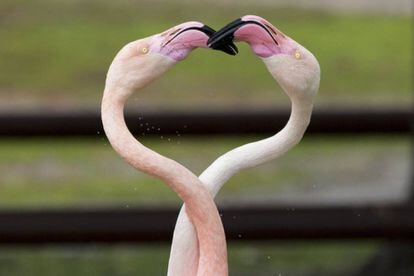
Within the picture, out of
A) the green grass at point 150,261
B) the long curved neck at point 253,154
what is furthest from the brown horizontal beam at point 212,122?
the long curved neck at point 253,154

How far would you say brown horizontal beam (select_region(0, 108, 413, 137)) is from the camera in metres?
4.74

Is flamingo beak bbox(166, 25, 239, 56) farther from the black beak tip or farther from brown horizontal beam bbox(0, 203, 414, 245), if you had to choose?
brown horizontal beam bbox(0, 203, 414, 245)

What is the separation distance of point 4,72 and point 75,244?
7.05 m

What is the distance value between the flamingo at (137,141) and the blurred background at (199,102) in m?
3.30

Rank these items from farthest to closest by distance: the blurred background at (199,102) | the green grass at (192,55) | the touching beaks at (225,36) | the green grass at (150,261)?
the green grass at (192,55) < the blurred background at (199,102) < the green grass at (150,261) < the touching beaks at (225,36)

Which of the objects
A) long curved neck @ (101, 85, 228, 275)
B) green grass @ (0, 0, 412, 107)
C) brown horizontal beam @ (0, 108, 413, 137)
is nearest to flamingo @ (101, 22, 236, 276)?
long curved neck @ (101, 85, 228, 275)

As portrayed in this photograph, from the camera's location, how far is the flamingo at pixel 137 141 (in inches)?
65.9

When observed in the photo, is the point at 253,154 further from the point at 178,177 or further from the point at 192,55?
the point at 192,55

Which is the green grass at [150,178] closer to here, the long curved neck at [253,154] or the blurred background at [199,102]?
the blurred background at [199,102]

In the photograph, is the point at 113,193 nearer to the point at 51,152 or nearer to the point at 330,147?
the point at 51,152

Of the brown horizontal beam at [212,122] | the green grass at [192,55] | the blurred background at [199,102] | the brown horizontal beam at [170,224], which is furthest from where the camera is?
the green grass at [192,55]

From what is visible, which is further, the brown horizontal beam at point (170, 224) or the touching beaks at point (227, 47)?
the brown horizontal beam at point (170, 224)

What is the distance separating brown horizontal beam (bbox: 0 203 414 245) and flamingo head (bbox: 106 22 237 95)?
8.98ft

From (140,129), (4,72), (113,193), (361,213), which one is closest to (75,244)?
(140,129)
